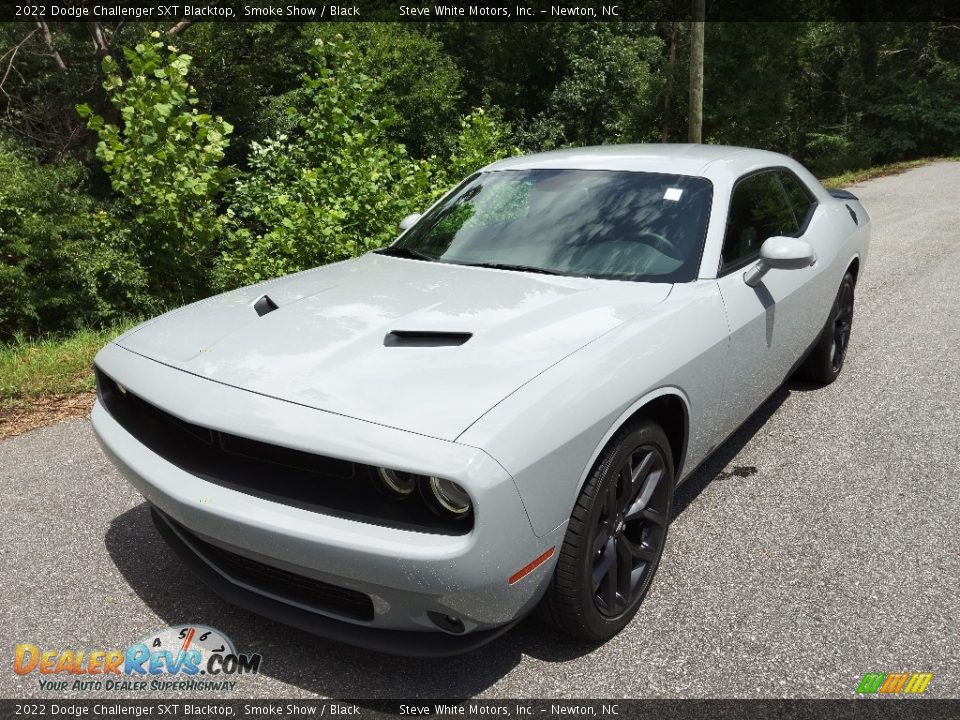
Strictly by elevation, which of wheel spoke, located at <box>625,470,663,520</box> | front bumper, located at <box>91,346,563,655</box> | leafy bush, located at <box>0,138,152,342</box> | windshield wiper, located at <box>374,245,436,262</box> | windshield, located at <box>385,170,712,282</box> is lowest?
leafy bush, located at <box>0,138,152,342</box>

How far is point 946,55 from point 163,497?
117 feet

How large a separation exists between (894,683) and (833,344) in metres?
2.82

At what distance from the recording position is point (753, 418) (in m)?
4.52

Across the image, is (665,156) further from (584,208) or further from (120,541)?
(120,541)

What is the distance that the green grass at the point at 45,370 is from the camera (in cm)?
505

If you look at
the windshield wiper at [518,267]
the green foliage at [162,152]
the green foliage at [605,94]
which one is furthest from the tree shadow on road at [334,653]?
the green foliage at [605,94]

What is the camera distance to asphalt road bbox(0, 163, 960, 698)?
8.05 feet

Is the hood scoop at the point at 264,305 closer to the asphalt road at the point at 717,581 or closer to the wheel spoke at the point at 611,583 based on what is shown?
the asphalt road at the point at 717,581

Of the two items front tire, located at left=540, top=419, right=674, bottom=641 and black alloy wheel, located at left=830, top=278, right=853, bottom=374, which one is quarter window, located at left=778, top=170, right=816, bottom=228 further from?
front tire, located at left=540, top=419, right=674, bottom=641

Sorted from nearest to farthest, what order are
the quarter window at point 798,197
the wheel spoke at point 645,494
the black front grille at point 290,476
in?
the black front grille at point 290,476 < the wheel spoke at point 645,494 < the quarter window at point 798,197

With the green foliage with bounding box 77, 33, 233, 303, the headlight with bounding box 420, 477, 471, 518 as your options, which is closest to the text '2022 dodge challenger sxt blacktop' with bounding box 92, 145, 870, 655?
the headlight with bounding box 420, 477, 471, 518

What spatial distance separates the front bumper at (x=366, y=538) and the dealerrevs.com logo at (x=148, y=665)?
251 millimetres

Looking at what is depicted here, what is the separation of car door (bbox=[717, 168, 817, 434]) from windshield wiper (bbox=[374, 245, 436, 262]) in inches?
52.5

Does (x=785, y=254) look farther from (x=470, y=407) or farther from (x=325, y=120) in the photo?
(x=325, y=120)
